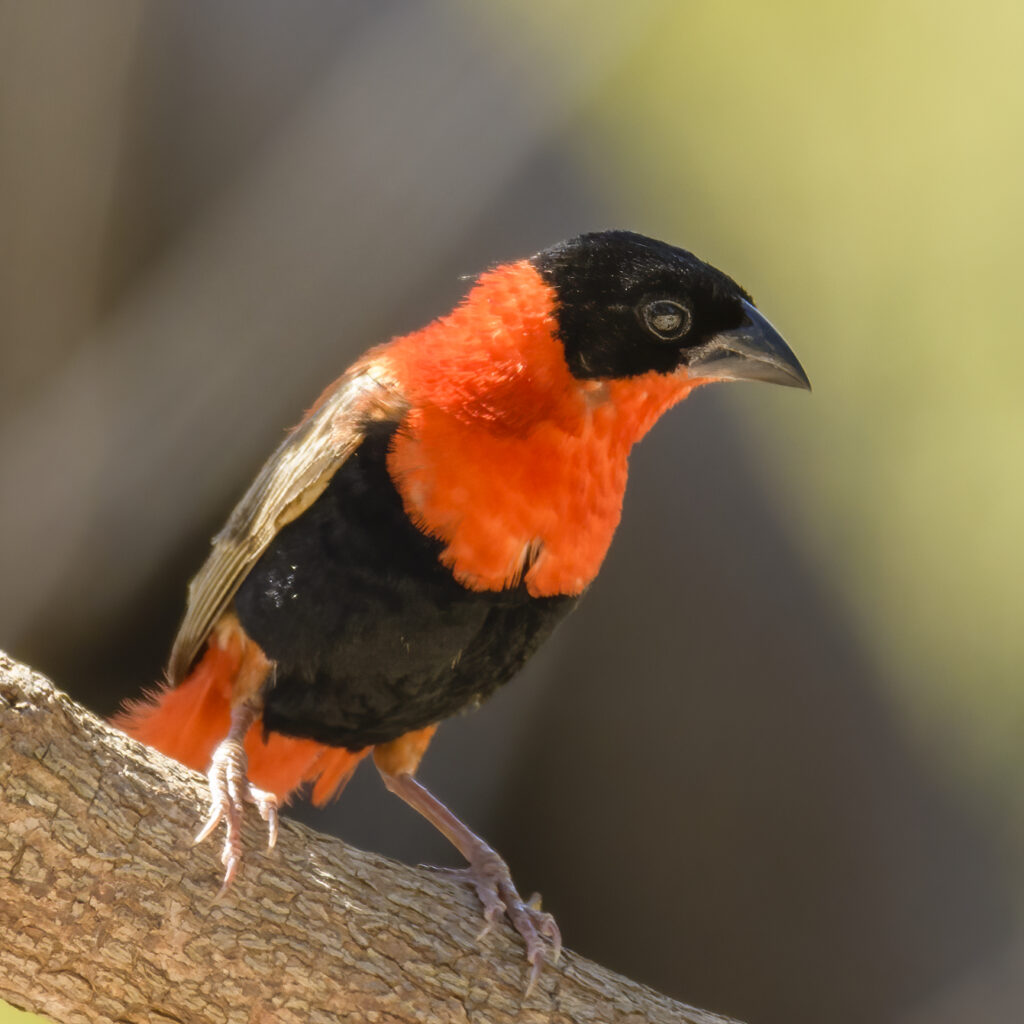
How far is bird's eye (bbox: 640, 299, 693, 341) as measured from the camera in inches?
102

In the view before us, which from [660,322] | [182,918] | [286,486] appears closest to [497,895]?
[182,918]

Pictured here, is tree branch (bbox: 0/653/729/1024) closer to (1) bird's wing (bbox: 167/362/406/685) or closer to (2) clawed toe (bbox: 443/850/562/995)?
(2) clawed toe (bbox: 443/850/562/995)

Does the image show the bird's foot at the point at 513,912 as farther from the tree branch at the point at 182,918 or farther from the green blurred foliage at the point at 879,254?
the green blurred foliage at the point at 879,254

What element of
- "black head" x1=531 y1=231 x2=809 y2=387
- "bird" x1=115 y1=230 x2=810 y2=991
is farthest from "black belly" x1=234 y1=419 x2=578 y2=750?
"black head" x1=531 y1=231 x2=809 y2=387

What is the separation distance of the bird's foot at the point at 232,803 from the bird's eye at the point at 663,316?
1.25 m

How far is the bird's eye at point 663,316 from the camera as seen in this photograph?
8.52ft

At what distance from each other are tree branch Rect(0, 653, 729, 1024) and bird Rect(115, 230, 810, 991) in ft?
0.51

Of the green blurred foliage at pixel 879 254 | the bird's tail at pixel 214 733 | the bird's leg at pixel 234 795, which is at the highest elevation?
the green blurred foliage at pixel 879 254

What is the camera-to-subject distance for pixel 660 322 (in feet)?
8.52

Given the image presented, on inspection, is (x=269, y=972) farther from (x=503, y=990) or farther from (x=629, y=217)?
(x=629, y=217)

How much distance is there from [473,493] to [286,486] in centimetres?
46

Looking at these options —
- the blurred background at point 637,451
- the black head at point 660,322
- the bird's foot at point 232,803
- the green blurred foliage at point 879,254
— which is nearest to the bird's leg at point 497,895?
the bird's foot at point 232,803

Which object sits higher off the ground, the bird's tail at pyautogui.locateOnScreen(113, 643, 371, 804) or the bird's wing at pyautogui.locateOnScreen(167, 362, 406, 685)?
the bird's wing at pyautogui.locateOnScreen(167, 362, 406, 685)

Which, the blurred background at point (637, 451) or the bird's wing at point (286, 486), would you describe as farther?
the blurred background at point (637, 451)
